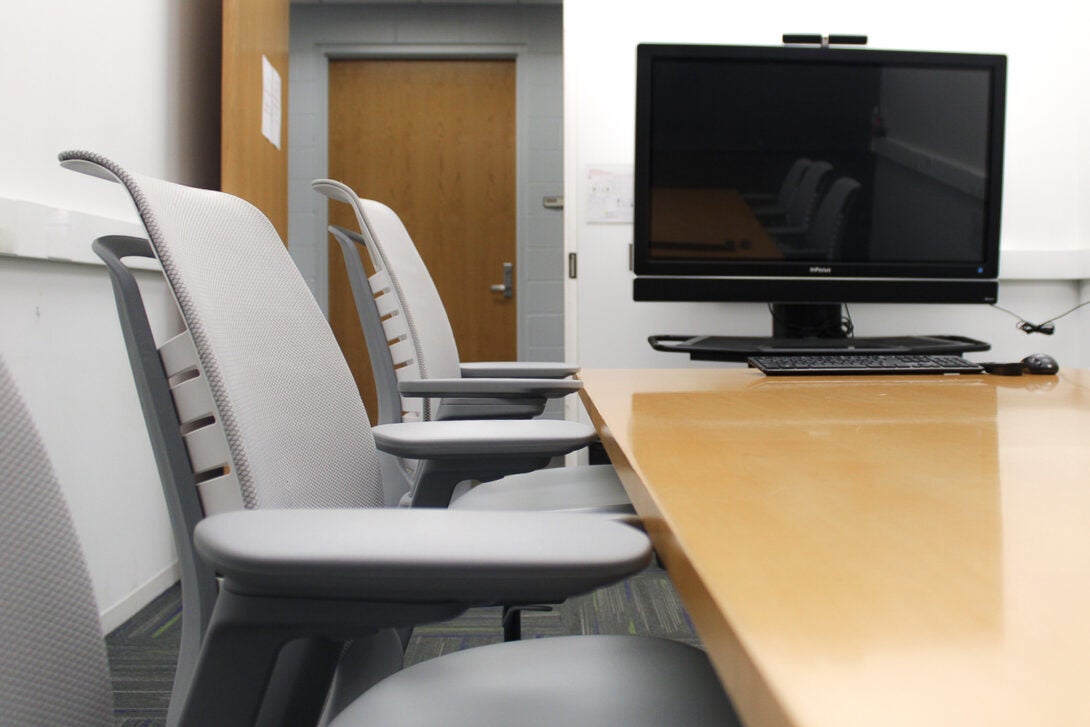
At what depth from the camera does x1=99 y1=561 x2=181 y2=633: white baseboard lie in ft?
5.51

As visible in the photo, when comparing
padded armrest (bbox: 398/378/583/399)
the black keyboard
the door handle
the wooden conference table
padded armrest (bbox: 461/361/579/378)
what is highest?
the door handle

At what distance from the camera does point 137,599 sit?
1811 mm

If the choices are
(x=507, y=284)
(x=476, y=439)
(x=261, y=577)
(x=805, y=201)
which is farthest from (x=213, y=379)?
(x=507, y=284)

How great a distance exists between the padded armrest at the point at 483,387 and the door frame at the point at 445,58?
8.72 ft

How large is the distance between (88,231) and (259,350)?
1.20 metres

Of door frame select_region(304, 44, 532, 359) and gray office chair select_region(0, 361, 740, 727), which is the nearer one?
gray office chair select_region(0, 361, 740, 727)

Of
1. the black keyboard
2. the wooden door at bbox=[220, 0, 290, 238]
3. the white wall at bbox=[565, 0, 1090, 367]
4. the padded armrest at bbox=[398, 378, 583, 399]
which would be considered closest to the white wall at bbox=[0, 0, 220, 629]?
the wooden door at bbox=[220, 0, 290, 238]

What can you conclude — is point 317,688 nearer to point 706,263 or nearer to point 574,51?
point 706,263

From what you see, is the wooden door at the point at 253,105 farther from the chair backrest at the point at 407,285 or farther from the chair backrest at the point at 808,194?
the chair backrest at the point at 808,194

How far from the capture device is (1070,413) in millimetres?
827

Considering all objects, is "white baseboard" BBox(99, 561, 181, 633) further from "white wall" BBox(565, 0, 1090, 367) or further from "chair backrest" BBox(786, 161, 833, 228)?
"chair backrest" BBox(786, 161, 833, 228)

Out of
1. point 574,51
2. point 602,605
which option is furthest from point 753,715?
point 574,51

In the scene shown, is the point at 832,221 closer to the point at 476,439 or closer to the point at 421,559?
the point at 476,439

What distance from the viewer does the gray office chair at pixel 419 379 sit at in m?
1.09
